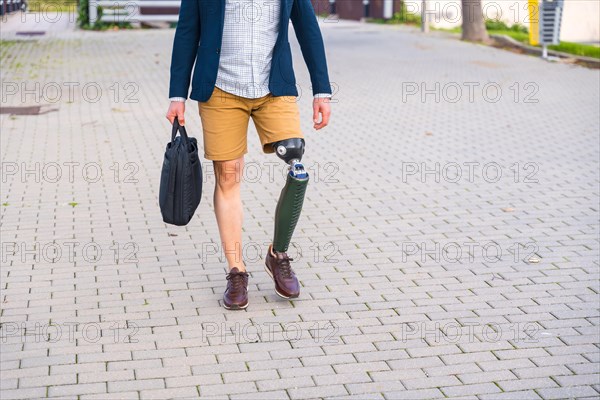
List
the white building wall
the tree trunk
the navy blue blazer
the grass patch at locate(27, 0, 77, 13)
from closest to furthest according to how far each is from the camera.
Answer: the navy blue blazer, the tree trunk, the white building wall, the grass patch at locate(27, 0, 77, 13)

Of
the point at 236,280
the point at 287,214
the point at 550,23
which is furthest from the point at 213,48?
the point at 550,23

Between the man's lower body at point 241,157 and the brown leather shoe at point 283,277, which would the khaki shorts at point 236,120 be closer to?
the man's lower body at point 241,157

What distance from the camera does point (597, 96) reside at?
13430 mm

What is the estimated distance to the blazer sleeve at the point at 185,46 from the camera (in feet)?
16.7

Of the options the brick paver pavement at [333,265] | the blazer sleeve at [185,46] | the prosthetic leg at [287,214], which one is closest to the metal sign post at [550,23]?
the brick paver pavement at [333,265]

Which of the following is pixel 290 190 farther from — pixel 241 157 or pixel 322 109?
pixel 322 109

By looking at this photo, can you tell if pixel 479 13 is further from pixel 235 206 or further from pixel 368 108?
pixel 235 206

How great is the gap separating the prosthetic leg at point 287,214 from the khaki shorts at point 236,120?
72 millimetres

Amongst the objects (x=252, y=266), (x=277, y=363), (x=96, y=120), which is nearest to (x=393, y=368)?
(x=277, y=363)

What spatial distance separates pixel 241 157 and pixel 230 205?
0.27 m

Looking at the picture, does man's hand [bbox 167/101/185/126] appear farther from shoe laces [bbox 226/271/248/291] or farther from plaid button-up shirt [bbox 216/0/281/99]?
shoe laces [bbox 226/271/248/291]

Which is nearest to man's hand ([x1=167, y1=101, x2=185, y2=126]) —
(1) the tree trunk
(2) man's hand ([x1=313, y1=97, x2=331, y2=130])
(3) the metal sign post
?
(2) man's hand ([x1=313, y1=97, x2=331, y2=130])

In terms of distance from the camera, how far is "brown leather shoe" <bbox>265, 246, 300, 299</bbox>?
5445mm

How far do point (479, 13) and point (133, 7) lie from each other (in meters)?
9.66
